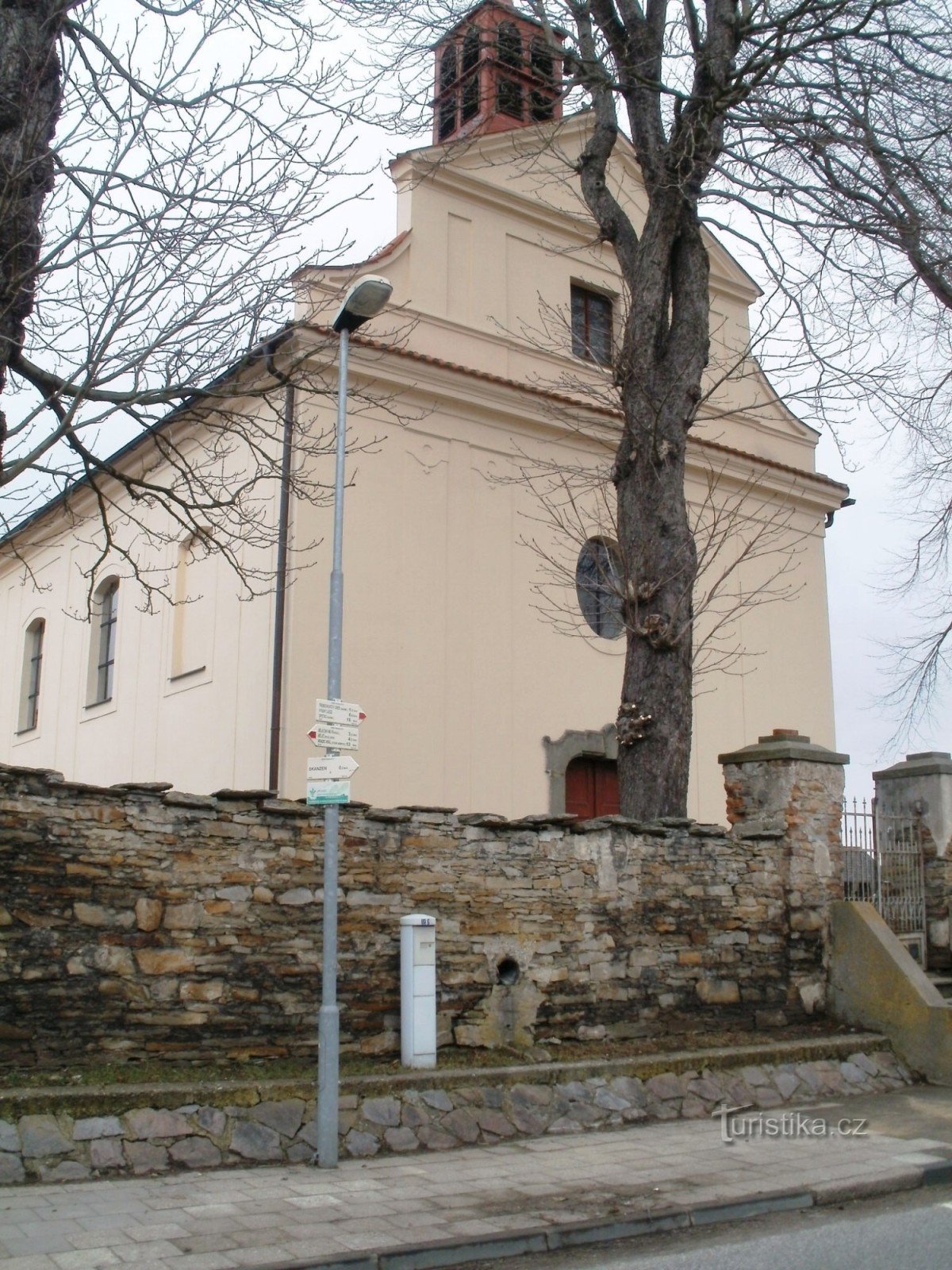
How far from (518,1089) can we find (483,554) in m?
8.75

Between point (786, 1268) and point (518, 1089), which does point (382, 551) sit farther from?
point (786, 1268)

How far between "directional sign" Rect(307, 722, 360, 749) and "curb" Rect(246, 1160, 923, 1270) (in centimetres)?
301

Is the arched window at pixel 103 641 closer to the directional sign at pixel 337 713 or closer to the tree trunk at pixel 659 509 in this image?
the tree trunk at pixel 659 509

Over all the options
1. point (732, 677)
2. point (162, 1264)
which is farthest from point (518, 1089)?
point (732, 677)

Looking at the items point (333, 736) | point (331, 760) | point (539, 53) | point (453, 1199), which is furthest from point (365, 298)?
point (539, 53)

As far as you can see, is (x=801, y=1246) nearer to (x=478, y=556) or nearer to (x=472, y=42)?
(x=478, y=556)

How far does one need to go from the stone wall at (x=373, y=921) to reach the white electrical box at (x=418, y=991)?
161 millimetres

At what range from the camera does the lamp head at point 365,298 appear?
27.7ft

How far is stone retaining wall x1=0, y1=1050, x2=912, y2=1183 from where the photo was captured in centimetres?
686

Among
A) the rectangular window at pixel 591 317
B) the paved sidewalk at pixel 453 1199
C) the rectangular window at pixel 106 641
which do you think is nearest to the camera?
the paved sidewalk at pixel 453 1199

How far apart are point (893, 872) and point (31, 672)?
52.5 ft

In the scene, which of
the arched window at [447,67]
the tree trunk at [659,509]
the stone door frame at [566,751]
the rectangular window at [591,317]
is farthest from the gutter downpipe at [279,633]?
the rectangular window at [591,317]

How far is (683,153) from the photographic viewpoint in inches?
474

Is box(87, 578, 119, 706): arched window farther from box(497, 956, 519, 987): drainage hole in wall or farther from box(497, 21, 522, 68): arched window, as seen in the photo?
box(497, 956, 519, 987): drainage hole in wall
